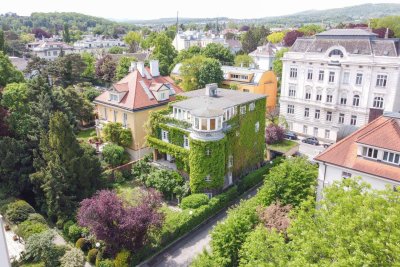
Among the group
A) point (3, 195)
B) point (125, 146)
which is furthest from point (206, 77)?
point (3, 195)

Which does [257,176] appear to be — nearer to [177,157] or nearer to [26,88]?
[177,157]

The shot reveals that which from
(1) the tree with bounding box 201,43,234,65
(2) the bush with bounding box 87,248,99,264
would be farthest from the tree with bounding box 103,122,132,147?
(1) the tree with bounding box 201,43,234,65

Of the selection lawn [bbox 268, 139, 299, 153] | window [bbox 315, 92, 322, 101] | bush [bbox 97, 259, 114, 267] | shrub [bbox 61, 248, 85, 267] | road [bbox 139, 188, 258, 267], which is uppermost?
window [bbox 315, 92, 322, 101]

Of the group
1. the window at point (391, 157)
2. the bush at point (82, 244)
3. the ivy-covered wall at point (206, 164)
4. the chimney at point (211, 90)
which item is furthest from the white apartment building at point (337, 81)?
the bush at point (82, 244)

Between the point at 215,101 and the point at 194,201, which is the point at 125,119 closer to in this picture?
the point at 215,101

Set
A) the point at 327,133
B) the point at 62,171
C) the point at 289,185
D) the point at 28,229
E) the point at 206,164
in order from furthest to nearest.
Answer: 1. the point at 327,133
2. the point at 206,164
3. the point at 62,171
4. the point at 289,185
5. the point at 28,229


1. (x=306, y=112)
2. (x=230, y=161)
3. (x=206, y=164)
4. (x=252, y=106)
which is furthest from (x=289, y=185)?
(x=306, y=112)

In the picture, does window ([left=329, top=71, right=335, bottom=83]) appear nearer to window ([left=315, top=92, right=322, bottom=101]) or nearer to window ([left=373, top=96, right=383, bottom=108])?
window ([left=315, top=92, right=322, bottom=101])
